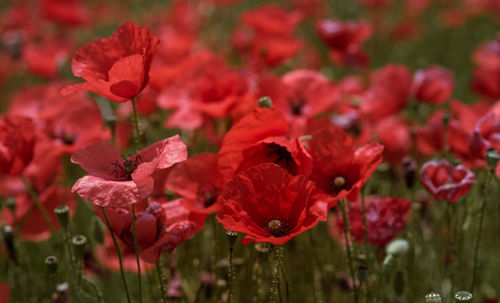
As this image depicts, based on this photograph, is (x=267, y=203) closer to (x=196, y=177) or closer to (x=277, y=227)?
(x=277, y=227)

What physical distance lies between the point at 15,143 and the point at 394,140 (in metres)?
1.38

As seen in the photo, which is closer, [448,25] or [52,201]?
[52,201]

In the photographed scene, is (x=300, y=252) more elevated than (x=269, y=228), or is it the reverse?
(x=269, y=228)

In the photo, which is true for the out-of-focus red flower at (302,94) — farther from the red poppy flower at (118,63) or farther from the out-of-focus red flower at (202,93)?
the red poppy flower at (118,63)

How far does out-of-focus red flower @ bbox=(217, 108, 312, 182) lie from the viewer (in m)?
1.24

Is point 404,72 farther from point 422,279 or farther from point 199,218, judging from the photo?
point 199,218

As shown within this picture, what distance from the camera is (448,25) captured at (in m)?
5.79

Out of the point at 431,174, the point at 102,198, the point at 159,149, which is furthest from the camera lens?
the point at 431,174

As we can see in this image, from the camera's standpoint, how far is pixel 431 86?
2309mm

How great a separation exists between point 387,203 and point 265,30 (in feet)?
5.47

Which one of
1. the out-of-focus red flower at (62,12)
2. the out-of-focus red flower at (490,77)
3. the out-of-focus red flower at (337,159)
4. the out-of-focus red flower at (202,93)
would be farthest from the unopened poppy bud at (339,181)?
the out-of-focus red flower at (62,12)

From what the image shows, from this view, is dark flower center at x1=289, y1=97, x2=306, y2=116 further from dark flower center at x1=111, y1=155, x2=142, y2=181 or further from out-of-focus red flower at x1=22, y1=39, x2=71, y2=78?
out-of-focus red flower at x1=22, y1=39, x2=71, y2=78

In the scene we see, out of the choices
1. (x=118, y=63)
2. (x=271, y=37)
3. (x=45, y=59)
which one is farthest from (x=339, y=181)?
(x=45, y=59)

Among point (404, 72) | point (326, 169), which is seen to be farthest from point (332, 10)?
point (326, 169)
